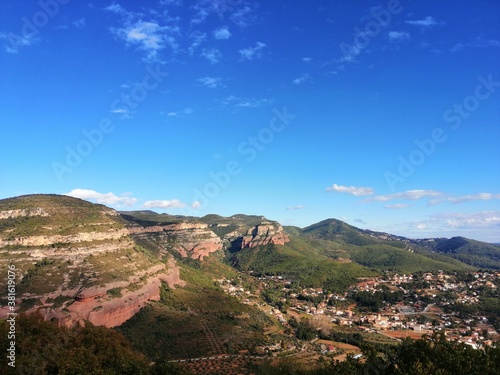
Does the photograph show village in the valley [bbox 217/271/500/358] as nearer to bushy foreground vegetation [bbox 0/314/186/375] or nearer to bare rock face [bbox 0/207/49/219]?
bushy foreground vegetation [bbox 0/314/186/375]

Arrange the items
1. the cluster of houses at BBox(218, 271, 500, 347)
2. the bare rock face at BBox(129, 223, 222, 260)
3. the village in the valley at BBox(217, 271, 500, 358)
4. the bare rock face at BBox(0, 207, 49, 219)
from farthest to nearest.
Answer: the bare rock face at BBox(129, 223, 222, 260) < the cluster of houses at BBox(218, 271, 500, 347) < the village in the valley at BBox(217, 271, 500, 358) < the bare rock face at BBox(0, 207, 49, 219)

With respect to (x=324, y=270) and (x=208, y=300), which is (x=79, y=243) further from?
(x=324, y=270)

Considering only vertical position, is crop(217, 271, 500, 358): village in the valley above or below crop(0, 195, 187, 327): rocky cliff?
below

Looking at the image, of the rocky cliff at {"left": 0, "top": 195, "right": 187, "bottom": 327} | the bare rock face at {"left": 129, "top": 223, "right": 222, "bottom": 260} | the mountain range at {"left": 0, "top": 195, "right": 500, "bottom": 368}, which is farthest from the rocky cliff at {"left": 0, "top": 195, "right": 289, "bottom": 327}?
the bare rock face at {"left": 129, "top": 223, "right": 222, "bottom": 260}

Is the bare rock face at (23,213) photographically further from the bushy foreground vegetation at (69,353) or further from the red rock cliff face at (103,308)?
the bushy foreground vegetation at (69,353)

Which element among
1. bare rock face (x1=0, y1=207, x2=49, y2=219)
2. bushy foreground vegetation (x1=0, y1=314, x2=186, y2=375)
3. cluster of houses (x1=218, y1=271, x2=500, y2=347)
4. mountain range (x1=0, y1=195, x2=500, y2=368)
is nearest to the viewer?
bushy foreground vegetation (x1=0, y1=314, x2=186, y2=375)

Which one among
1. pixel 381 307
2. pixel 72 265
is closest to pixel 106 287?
pixel 72 265

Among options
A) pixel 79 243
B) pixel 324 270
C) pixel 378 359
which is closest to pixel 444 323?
pixel 324 270

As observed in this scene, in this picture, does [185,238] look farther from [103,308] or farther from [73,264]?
[103,308]
